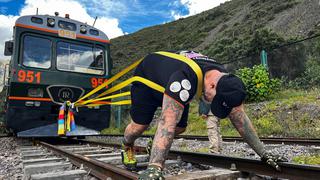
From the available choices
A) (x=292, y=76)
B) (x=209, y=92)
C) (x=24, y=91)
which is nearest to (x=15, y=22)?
(x=24, y=91)

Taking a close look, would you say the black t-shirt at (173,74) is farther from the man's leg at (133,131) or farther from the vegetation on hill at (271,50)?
the vegetation on hill at (271,50)

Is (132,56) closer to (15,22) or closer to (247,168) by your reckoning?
(15,22)

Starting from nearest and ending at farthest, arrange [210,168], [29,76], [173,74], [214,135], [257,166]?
[173,74] < [257,166] < [210,168] < [214,135] < [29,76]

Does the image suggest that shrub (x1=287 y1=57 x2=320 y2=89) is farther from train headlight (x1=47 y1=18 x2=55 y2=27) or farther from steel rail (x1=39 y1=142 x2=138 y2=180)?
steel rail (x1=39 y1=142 x2=138 y2=180)

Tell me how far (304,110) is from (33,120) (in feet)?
25.9

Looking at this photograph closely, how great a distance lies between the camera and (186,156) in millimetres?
4320

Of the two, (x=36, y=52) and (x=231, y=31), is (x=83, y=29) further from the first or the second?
(x=231, y=31)

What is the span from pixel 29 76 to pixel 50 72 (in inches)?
22.5

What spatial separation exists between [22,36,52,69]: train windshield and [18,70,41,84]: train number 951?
227 millimetres

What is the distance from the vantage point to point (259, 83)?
11.8 metres

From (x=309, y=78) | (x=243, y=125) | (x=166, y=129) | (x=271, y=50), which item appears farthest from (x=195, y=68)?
(x=309, y=78)

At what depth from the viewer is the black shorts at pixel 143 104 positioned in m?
3.39

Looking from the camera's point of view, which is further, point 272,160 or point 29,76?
point 29,76

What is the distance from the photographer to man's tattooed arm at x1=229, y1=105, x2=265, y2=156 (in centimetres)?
298
